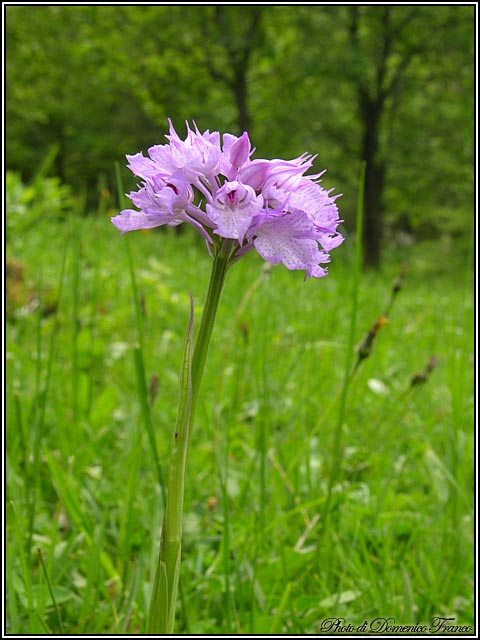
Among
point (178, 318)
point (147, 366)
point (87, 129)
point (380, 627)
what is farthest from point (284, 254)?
point (87, 129)

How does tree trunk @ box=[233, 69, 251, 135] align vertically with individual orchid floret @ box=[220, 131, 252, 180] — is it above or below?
above

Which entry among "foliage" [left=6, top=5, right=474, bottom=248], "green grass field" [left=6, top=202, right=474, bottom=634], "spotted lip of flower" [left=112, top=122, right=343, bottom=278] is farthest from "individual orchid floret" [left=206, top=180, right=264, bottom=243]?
"foliage" [left=6, top=5, right=474, bottom=248]

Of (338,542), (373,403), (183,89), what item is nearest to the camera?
(338,542)

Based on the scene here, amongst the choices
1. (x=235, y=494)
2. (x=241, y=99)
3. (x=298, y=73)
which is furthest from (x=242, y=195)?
(x=298, y=73)

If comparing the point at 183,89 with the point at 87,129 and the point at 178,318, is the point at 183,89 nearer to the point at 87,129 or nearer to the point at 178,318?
the point at 87,129

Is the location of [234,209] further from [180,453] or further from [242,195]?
[180,453]

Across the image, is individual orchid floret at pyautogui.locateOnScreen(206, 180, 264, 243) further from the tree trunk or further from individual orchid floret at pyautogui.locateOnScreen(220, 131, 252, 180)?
the tree trunk

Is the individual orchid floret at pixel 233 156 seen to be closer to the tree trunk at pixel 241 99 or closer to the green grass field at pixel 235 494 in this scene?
the green grass field at pixel 235 494

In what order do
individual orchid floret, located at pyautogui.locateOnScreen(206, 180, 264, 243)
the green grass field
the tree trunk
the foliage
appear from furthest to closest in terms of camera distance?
the tree trunk, the foliage, the green grass field, individual orchid floret, located at pyautogui.locateOnScreen(206, 180, 264, 243)
